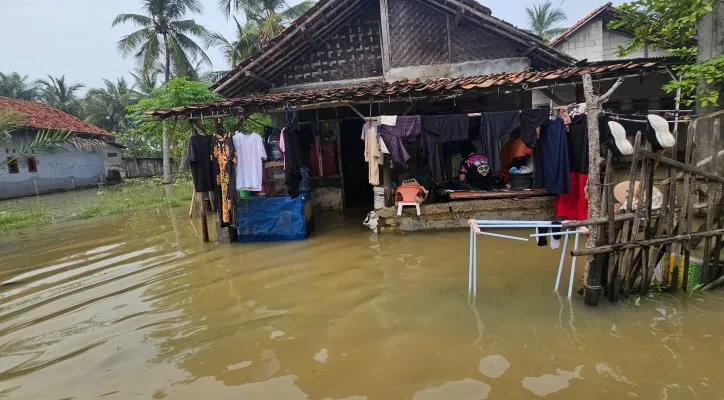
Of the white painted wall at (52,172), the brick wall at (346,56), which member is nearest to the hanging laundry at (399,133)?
the brick wall at (346,56)

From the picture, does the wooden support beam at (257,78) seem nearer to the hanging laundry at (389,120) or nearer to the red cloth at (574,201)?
the hanging laundry at (389,120)

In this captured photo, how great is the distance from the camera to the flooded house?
800 centimetres

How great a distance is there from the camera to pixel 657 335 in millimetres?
3723

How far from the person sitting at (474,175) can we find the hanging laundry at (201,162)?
507 cm

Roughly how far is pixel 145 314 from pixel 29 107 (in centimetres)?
2646

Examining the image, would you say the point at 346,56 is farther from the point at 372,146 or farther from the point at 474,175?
the point at 474,175

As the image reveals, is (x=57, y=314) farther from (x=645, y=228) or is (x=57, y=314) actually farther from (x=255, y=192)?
(x=645, y=228)

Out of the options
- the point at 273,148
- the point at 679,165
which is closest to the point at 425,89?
the point at 273,148

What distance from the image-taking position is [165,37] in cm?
2456

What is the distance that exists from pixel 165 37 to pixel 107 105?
57.8 ft

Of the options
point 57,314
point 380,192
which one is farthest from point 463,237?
point 57,314

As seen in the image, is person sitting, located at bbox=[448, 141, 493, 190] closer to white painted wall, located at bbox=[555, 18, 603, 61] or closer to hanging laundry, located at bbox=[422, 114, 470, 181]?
hanging laundry, located at bbox=[422, 114, 470, 181]

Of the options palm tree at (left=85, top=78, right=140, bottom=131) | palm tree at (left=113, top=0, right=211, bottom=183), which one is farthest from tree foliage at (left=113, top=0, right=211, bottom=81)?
palm tree at (left=85, top=78, right=140, bottom=131)

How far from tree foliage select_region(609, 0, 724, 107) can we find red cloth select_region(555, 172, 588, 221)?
76.5 inches
